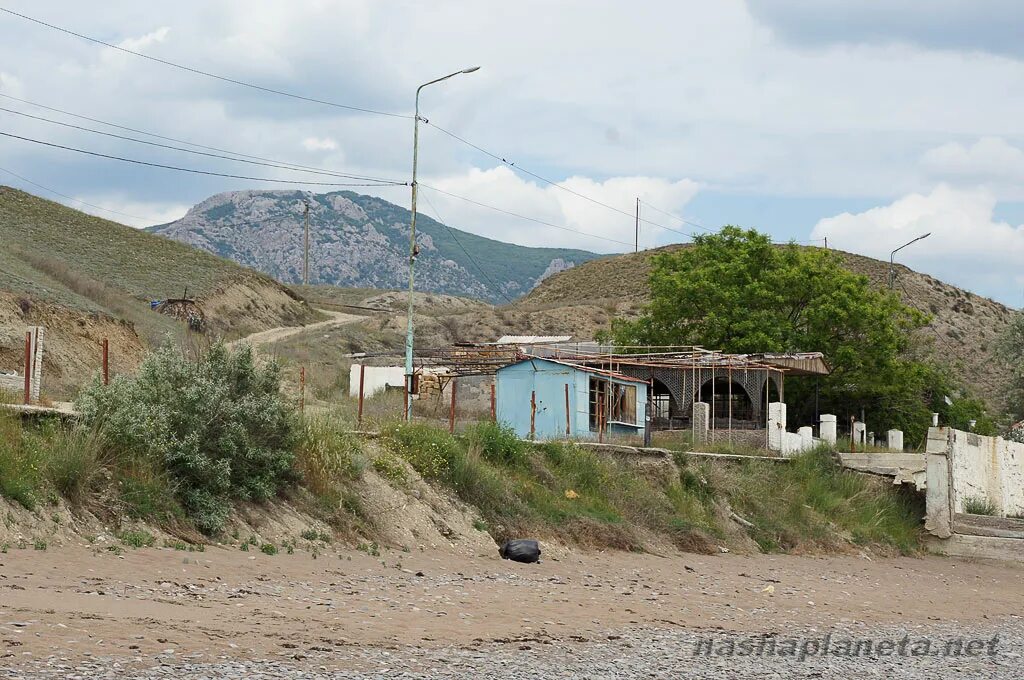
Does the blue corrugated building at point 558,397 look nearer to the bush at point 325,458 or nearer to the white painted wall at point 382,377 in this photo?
the white painted wall at point 382,377

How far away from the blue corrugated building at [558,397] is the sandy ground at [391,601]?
34.3ft

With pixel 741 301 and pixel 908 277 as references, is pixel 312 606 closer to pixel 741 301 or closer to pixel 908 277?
pixel 741 301

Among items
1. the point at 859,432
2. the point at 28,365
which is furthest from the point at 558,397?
the point at 28,365

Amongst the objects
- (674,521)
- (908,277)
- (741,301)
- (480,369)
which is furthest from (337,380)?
(908,277)

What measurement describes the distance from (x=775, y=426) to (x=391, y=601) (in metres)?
20.0

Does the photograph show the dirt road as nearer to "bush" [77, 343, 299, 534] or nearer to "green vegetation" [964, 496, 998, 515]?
"green vegetation" [964, 496, 998, 515]

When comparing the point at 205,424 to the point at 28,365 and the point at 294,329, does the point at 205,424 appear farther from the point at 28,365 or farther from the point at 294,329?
the point at 294,329

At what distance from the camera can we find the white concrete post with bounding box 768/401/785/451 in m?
32.2

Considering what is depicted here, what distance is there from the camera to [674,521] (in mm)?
25031

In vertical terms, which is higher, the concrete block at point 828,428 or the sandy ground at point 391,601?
the concrete block at point 828,428

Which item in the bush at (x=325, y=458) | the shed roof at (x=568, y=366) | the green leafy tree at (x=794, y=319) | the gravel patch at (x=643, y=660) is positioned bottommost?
the gravel patch at (x=643, y=660)

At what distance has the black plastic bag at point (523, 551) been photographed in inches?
787

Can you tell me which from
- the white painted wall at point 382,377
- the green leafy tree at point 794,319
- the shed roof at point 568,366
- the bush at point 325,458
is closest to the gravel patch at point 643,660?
the bush at point 325,458

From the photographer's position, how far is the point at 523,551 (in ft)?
65.6
